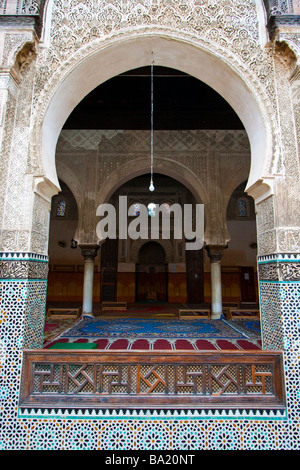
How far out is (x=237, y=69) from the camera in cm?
242

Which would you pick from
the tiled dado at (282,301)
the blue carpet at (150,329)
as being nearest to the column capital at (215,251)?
the blue carpet at (150,329)

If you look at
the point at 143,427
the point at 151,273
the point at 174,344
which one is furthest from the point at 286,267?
the point at 151,273

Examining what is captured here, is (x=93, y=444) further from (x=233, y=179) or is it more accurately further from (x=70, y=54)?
(x=233, y=179)

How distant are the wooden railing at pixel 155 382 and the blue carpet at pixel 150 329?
6.74 ft

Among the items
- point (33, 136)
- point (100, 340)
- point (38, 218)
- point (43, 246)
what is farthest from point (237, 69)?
point (100, 340)

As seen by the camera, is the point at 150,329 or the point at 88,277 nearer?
the point at 150,329

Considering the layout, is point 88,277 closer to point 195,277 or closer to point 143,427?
point 195,277

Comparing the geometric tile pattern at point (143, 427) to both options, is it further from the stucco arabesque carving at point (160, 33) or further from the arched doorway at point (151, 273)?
the arched doorway at point (151, 273)

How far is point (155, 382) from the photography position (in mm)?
1996

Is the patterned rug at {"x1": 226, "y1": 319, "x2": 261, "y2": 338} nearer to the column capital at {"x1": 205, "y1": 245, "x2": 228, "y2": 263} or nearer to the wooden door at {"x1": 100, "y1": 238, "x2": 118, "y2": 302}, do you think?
the column capital at {"x1": 205, "y1": 245, "x2": 228, "y2": 263}

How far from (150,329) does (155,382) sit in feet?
8.69

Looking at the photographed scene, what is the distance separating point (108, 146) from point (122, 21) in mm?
3647

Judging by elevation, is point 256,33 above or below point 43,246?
above

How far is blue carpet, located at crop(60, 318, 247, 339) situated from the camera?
4121 millimetres
